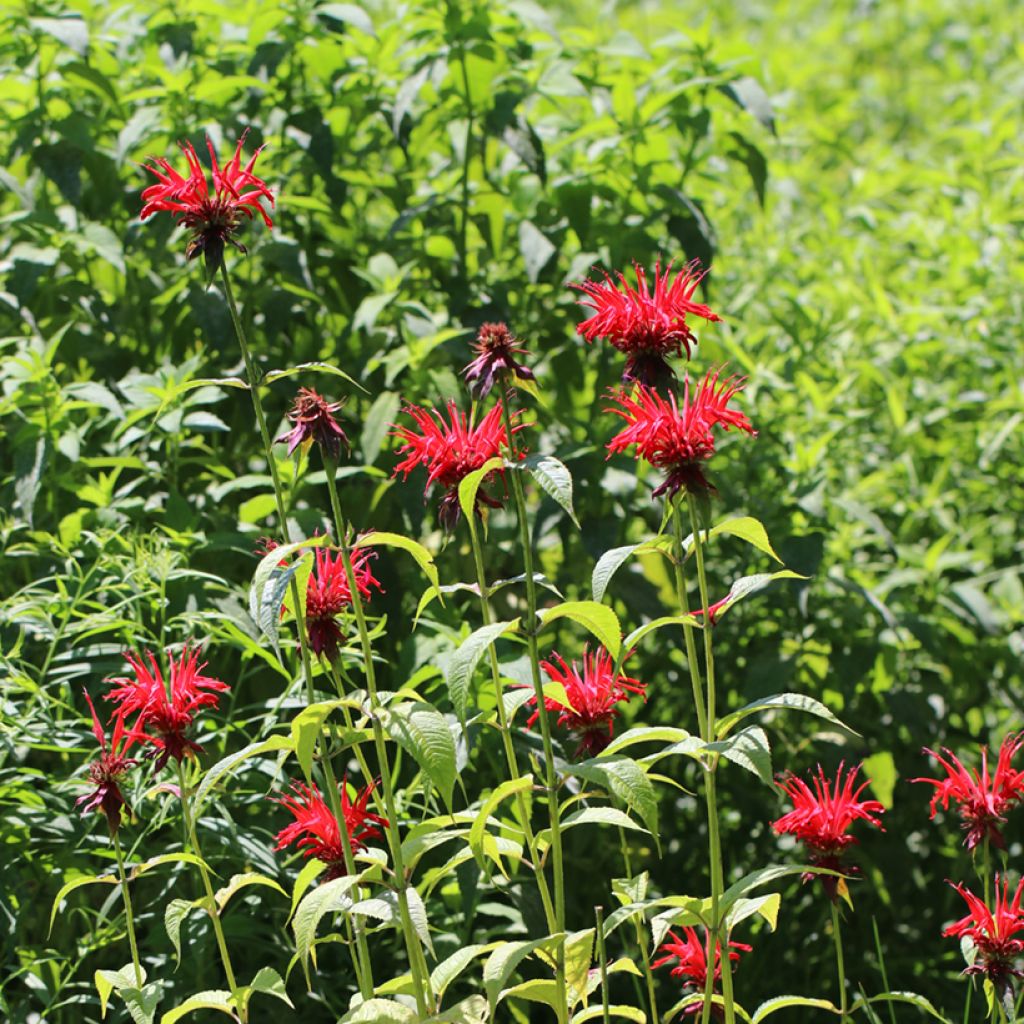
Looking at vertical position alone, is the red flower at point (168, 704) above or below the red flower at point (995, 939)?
above

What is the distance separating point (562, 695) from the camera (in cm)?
160

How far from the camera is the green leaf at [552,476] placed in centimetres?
132

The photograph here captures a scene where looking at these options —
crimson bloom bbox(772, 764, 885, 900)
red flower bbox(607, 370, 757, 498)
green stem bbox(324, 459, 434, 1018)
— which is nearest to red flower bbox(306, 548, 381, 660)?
green stem bbox(324, 459, 434, 1018)

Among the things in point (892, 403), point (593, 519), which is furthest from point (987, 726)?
point (593, 519)

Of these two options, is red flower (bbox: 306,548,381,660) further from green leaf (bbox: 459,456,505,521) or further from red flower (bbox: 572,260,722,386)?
red flower (bbox: 572,260,722,386)

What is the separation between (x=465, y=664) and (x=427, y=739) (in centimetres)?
8

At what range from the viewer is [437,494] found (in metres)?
2.37

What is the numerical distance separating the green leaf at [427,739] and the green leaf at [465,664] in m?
0.03

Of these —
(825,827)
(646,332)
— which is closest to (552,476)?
(646,332)

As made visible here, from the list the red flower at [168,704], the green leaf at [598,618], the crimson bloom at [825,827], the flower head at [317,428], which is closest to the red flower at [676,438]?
the green leaf at [598,618]

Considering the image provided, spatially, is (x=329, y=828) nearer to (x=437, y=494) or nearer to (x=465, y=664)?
(x=465, y=664)

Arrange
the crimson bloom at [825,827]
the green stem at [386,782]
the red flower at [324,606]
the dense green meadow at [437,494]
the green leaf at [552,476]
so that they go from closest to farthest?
the green leaf at [552,476] < the green stem at [386,782] < the red flower at [324,606] < the crimson bloom at [825,827] < the dense green meadow at [437,494]

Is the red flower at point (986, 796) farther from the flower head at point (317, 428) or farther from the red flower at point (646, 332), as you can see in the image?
the flower head at point (317, 428)

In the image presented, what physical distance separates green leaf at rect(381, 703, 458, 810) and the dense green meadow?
1.71 feet
